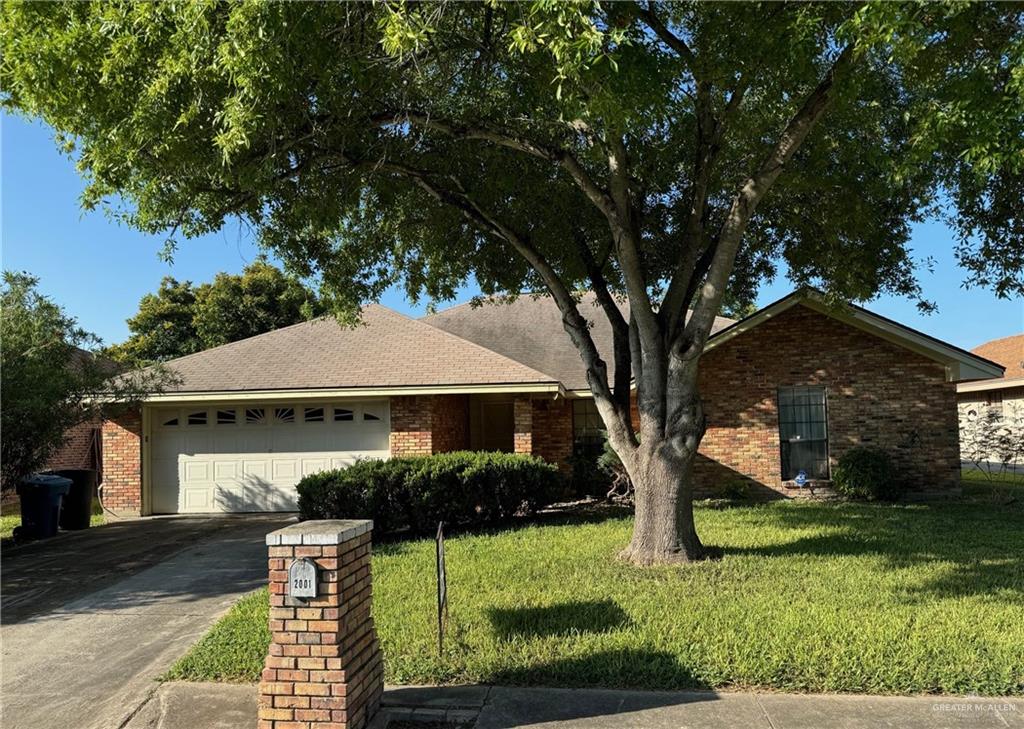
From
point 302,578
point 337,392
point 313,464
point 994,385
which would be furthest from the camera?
point 994,385

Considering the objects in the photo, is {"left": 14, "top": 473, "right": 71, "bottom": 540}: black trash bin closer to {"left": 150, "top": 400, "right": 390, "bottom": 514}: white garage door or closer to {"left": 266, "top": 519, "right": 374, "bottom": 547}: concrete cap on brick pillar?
{"left": 150, "top": 400, "right": 390, "bottom": 514}: white garage door

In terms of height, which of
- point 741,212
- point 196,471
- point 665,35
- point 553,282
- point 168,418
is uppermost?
point 665,35

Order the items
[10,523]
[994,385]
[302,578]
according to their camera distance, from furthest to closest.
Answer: [994,385], [10,523], [302,578]

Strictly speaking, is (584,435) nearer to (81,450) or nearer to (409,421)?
(409,421)

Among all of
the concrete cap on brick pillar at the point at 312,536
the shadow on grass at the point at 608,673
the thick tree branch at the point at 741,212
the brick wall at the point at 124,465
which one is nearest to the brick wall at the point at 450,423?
the brick wall at the point at 124,465

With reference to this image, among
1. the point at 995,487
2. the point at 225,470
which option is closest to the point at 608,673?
the point at 225,470

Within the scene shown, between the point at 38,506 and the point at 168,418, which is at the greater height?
the point at 168,418

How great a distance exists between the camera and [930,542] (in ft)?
30.8

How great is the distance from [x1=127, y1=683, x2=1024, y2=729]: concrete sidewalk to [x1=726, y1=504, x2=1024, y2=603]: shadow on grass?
2314mm

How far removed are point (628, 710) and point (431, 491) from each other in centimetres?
662

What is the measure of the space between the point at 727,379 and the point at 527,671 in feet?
35.6

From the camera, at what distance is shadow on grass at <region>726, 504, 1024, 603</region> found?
713 cm

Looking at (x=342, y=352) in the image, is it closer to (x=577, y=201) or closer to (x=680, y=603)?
(x=577, y=201)

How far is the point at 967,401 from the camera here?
29.9 metres
